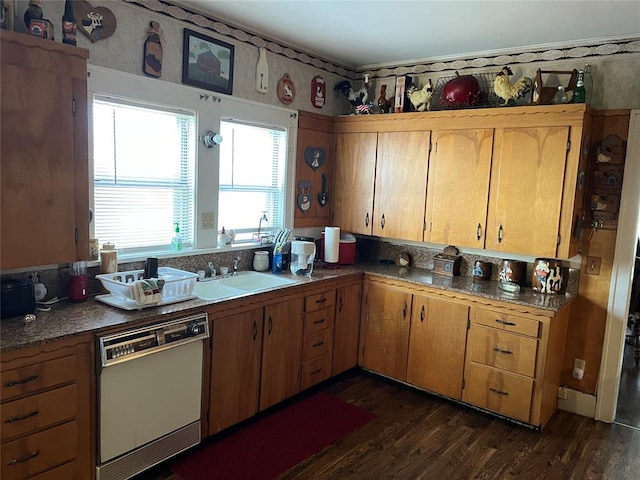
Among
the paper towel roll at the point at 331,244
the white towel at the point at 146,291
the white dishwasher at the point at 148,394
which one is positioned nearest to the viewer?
the white dishwasher at the point at 148,394

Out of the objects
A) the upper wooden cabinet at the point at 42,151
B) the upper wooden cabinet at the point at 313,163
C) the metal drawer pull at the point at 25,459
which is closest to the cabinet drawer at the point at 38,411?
the metal drawer pull at the point at 25,459

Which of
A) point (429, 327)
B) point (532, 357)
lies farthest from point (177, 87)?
point (532, 357)

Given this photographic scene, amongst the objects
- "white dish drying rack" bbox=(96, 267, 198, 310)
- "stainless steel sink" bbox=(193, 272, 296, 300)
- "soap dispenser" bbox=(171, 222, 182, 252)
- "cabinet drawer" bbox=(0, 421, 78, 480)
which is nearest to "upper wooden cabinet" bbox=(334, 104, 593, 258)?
"stainless steel sink" bbox=(193, 272, 296, 300)

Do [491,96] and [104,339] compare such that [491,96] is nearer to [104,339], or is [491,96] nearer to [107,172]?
[107,172]

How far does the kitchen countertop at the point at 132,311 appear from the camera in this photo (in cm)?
204

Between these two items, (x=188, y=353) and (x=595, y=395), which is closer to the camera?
(x=188, y=353)

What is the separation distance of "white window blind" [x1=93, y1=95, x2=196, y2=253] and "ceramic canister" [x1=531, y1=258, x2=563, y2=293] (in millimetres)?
2472

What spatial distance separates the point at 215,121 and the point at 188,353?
5.22ft

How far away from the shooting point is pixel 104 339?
→ 2162mm

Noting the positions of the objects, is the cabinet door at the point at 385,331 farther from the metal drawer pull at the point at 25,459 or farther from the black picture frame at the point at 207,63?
the metal drawer pull at the point at 25,459

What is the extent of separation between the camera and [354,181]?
162 inches

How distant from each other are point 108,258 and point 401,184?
2.26 m

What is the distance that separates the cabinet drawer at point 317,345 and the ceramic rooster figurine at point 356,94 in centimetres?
193

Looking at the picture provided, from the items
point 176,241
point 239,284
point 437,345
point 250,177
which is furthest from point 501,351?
point 176,241
